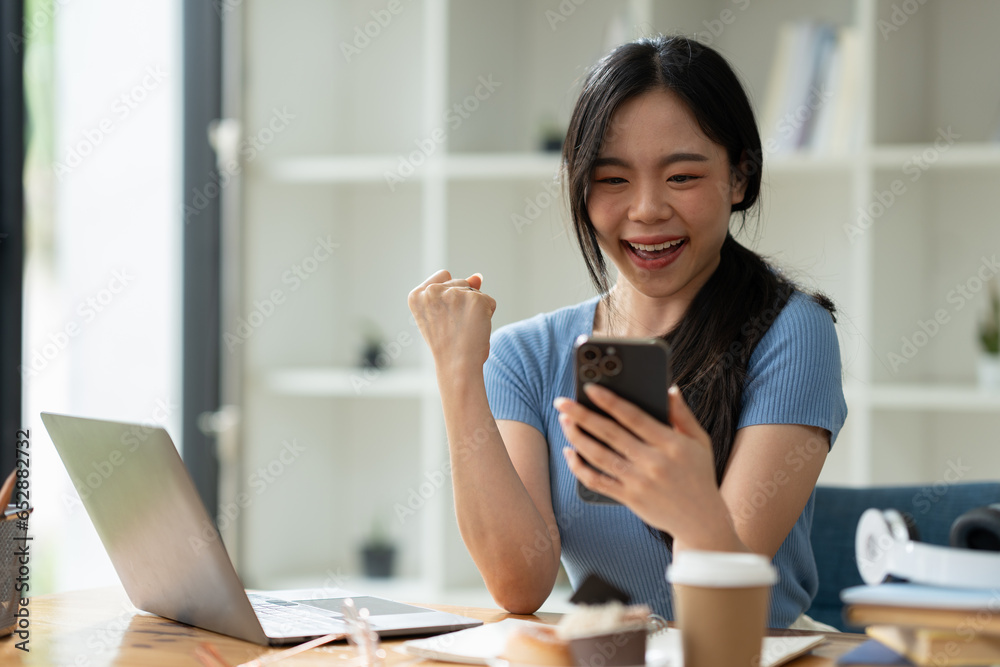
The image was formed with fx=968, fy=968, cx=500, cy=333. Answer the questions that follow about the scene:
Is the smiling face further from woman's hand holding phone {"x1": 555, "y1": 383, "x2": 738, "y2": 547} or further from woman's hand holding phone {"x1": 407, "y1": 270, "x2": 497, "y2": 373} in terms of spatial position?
woman's hand holding phone {"x1": 555, "y1": 383, "x2": 738, "y2": 547}

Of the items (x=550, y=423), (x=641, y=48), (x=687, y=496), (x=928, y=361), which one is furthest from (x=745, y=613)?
(x=928, y=361)

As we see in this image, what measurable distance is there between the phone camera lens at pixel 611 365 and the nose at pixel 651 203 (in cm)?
54

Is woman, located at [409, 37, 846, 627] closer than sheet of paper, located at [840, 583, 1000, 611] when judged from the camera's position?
No

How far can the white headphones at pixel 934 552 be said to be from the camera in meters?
0.73

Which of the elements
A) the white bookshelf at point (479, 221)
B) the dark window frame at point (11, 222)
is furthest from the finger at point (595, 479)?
the dark window frame at point (11, 222)

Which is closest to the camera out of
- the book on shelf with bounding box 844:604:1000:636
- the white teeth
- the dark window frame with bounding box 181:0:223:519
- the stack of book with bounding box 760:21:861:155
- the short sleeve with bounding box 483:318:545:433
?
the book on shelf with bounding box 844:604:1000:636

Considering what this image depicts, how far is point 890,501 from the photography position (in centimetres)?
149

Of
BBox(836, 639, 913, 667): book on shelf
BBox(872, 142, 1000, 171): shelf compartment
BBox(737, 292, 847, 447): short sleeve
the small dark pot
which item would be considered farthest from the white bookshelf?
BBox(836, 639, 913, 667): book on shelf

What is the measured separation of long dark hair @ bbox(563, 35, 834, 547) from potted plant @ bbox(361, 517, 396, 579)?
1417 mm

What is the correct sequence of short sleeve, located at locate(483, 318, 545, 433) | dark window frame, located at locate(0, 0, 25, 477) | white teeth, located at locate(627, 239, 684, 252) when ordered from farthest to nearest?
dark window frame, located at locate(0, 0, 25, 477) → short sleeve, located at locate(483, 318, 545, 433) → white teeth, located at locate(627, 239, 684, 252)

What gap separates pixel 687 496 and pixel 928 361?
5.61 feet

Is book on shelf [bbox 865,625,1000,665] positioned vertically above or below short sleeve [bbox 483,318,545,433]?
below

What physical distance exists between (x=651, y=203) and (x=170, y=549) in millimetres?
761

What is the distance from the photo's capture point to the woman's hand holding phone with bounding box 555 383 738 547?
0.85 meters
